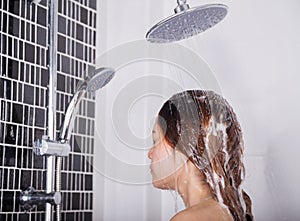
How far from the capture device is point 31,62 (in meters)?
1.44

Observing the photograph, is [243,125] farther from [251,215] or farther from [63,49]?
[63,49]

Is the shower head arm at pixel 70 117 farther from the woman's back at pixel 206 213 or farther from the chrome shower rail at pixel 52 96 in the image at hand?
the woman's back at pixel 206 213

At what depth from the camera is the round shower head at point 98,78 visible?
146 cm

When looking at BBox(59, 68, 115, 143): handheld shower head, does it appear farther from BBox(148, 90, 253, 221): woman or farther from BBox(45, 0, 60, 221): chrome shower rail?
BBox(148, 90, 253, 221): woman

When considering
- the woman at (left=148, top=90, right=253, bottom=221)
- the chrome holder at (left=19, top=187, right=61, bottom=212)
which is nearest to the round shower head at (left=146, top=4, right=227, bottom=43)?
the woman at (left=148, top=90, right=253, bottom=221)

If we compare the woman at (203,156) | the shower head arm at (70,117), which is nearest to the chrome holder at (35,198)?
the shower head arm at (70,117)

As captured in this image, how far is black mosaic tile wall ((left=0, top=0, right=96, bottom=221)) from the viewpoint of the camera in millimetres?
1363

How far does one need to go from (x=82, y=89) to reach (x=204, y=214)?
0.47 meters

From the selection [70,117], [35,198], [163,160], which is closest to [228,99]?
[163,160]

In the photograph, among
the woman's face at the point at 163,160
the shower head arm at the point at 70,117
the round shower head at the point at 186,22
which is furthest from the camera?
the shower head arm at the point at 70,117

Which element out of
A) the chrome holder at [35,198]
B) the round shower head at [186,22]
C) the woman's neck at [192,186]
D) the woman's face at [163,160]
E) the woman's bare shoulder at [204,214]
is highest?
the round shower head at [186,22]

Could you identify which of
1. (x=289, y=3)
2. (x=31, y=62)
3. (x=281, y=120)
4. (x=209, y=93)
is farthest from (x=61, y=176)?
(x=289, y=3)

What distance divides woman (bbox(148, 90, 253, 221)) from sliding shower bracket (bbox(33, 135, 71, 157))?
222 millimetres

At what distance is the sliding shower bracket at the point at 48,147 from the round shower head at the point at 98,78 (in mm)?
169
